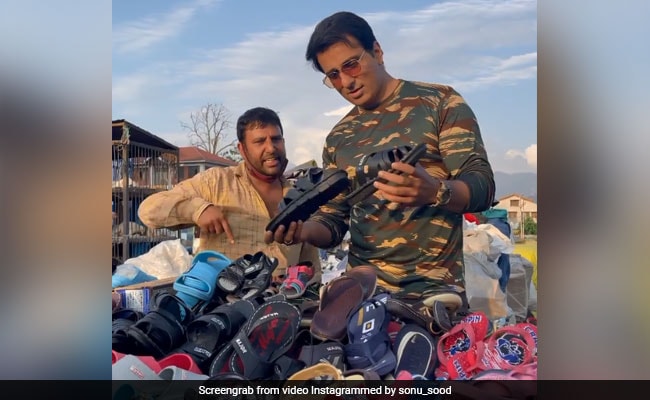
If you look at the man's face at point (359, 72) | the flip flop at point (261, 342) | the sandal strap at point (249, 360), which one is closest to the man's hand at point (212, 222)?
the flip flop at point (261, 342)

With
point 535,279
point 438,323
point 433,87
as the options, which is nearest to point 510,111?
point 433,87

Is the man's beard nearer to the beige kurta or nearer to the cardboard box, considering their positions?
the beige kurta

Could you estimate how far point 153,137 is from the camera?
9.85 feet

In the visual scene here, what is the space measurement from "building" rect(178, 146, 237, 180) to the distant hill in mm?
1411

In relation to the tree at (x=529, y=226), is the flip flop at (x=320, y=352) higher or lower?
lower

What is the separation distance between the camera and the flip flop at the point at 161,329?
2.93 meters

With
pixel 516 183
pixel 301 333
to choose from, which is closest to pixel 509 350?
pixel 516 183

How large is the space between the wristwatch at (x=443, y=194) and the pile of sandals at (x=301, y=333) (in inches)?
19.3

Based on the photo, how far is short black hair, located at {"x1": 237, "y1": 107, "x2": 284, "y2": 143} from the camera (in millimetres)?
2996

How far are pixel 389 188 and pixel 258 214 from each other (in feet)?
2.36

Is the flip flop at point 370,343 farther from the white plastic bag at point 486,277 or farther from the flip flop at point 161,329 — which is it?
the flip flop at point 161,329

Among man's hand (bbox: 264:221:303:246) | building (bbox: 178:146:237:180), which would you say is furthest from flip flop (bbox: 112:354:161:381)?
building (bbox: 178:146:237:180)

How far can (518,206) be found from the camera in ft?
9.65
